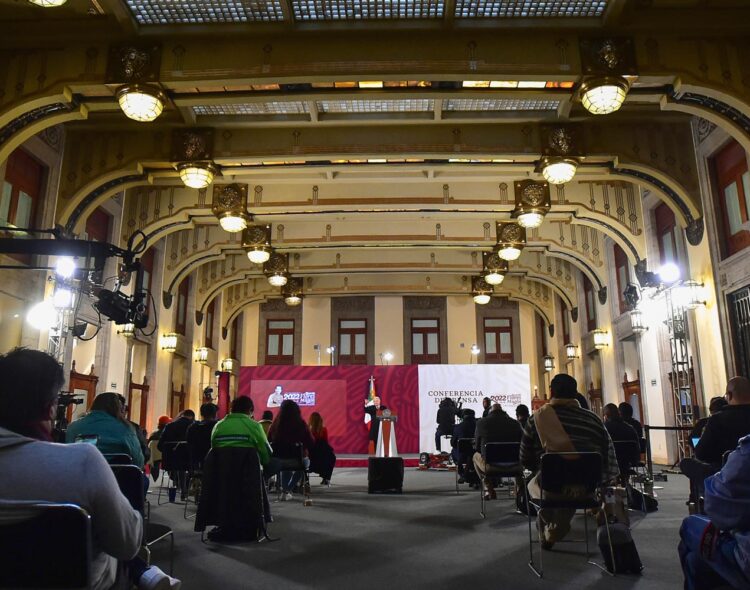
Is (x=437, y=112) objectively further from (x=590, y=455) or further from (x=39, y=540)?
(x=39, y=540)

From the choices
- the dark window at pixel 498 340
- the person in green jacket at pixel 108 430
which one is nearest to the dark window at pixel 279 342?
the dark window at pixel 498 340

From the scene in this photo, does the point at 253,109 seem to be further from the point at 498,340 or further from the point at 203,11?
the point at 498,340

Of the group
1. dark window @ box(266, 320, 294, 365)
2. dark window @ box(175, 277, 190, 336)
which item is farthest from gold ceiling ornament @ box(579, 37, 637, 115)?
dark window @ box(266, 320, 294, 365)

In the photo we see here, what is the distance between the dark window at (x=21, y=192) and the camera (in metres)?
7.54

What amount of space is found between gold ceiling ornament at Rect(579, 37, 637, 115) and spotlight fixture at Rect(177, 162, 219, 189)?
5.01 meters

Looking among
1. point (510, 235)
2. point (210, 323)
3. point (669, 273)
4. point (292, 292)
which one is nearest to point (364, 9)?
point (669, 273)

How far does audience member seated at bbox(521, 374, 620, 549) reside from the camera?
3961mm

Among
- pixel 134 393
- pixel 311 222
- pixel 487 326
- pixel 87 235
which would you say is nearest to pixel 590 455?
pixel 87 235

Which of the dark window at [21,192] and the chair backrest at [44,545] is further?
the dark window at [21,192]

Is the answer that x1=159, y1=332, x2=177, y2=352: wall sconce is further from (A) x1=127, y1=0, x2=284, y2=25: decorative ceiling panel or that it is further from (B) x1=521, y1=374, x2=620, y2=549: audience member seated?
(B) x1=521, y1=374, x2=620, y2=549: audience member seated

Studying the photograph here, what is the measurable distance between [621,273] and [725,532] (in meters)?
11.6

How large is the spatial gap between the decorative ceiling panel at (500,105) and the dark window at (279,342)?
13025 millimetres

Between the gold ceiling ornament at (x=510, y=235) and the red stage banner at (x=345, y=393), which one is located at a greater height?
the gold ceiling ornament at (x=510, y=235)

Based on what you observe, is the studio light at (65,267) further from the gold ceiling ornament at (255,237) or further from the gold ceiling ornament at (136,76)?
the gold ceiling ornament at (255,237)
